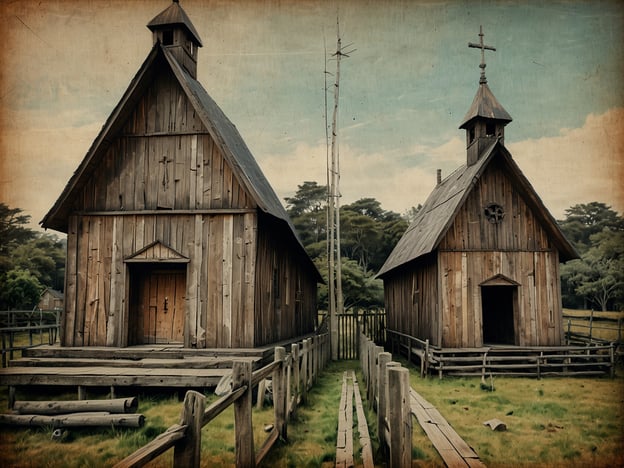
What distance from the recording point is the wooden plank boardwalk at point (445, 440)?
17.6 ft

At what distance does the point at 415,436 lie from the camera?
6.74m

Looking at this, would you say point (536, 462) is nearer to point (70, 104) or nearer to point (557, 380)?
point (557, 380)

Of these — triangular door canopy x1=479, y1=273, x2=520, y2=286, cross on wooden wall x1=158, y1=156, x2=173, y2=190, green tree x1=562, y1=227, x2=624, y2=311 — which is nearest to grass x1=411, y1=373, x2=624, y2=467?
green tree x1=562, y1=227, x2=624, y2=311

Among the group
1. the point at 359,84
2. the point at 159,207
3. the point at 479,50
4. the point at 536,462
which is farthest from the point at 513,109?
the point at 159,207

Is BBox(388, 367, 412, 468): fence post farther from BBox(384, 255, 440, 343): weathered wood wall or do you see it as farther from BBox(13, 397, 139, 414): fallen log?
BBox(384, 255, 440, 343): weathered wood wall

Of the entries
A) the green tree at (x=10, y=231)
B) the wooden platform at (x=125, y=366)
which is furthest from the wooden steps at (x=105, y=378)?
A: the green tree at (x=10, y=231)

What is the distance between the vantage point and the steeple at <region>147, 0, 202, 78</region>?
1109cm

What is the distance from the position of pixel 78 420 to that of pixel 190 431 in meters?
4.69

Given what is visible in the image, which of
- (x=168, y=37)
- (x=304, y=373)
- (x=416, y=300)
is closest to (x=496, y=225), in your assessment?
(x=416, y=300)

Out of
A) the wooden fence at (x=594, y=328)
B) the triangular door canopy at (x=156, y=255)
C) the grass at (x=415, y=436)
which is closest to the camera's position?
the grass at (x=415, y=436)

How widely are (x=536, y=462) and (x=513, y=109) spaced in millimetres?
5213

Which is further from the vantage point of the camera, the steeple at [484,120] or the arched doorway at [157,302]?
the steeple at [484,120]

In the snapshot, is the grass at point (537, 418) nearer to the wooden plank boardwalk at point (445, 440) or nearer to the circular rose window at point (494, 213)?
the wooden plank boardwalk at point (445, 440)

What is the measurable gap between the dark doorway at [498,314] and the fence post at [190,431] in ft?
46.2
